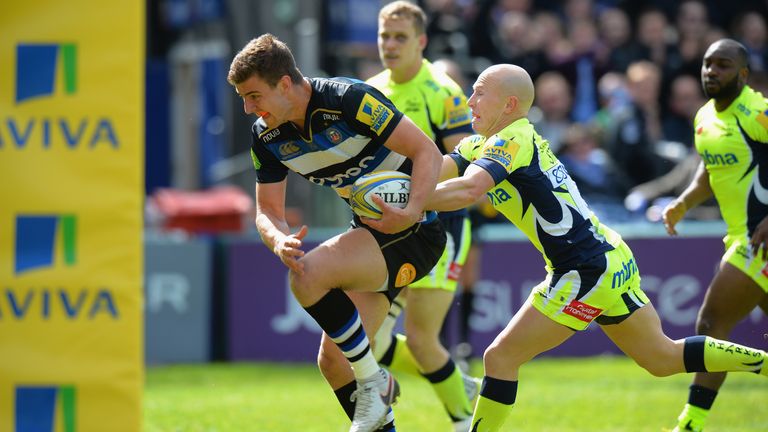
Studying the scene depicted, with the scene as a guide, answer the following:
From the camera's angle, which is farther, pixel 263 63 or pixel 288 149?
pixel 288 149

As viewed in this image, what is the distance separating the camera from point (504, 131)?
5906mm

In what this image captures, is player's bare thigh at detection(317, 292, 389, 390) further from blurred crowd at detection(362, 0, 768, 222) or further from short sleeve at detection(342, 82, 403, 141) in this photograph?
blurred crowd at detection(362, 0, 768, 222)

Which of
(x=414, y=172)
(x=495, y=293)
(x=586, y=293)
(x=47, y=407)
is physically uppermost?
(x=414, y=172)

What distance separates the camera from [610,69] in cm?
1519

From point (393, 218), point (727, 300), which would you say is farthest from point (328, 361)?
point (727, 300)

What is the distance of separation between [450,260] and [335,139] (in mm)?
1995

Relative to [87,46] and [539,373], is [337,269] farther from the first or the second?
[539,373]

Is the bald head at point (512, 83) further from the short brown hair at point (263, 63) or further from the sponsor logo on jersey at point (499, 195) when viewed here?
the short brown hair at point (263, 63)

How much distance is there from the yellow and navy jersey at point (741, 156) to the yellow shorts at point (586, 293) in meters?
1.91

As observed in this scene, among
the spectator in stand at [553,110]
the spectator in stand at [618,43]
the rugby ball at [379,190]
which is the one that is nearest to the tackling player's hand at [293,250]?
the rugby ball at [379,190]

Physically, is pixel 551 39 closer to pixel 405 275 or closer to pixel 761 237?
pixel 761 237

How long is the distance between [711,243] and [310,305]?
8.03 m

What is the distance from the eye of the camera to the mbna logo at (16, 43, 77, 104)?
5.01 metres

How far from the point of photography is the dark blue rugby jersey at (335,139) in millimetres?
5809
